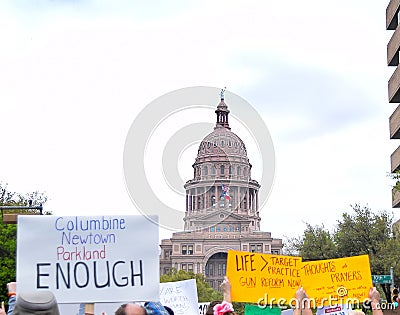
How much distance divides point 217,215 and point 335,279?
461ft

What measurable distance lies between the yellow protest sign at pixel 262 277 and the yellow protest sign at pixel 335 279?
6.6 inches

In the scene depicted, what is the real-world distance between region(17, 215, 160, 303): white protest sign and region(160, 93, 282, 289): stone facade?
132 meters

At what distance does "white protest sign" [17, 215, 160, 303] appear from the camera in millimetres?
5891

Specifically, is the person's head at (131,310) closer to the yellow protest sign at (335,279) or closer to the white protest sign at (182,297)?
the yellow protest sign at (335,279)

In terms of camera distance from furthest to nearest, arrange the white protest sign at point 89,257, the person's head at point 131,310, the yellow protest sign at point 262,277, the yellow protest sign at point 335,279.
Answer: the yellow protest sign at point 335,279
the yellow protest sign at point 262,277
the white protest sign at point 89,257
the person's head at point 131,310

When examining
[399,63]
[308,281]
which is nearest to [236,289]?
[308,281]

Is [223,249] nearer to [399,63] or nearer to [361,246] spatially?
[361,246]

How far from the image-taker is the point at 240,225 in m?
148

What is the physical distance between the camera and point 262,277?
322 inches

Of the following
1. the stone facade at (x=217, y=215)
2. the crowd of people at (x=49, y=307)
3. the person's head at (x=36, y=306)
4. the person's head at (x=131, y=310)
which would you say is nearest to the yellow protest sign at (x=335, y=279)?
the crowd of people at (x=49, y=307)

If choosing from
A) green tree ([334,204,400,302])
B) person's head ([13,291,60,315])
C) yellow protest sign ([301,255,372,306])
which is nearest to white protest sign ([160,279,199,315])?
yellow protest sign ([301,255,372,306])

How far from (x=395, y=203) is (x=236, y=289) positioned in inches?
1504

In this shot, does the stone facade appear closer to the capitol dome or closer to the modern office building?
the capitol dome

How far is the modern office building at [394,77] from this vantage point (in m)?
42.2
